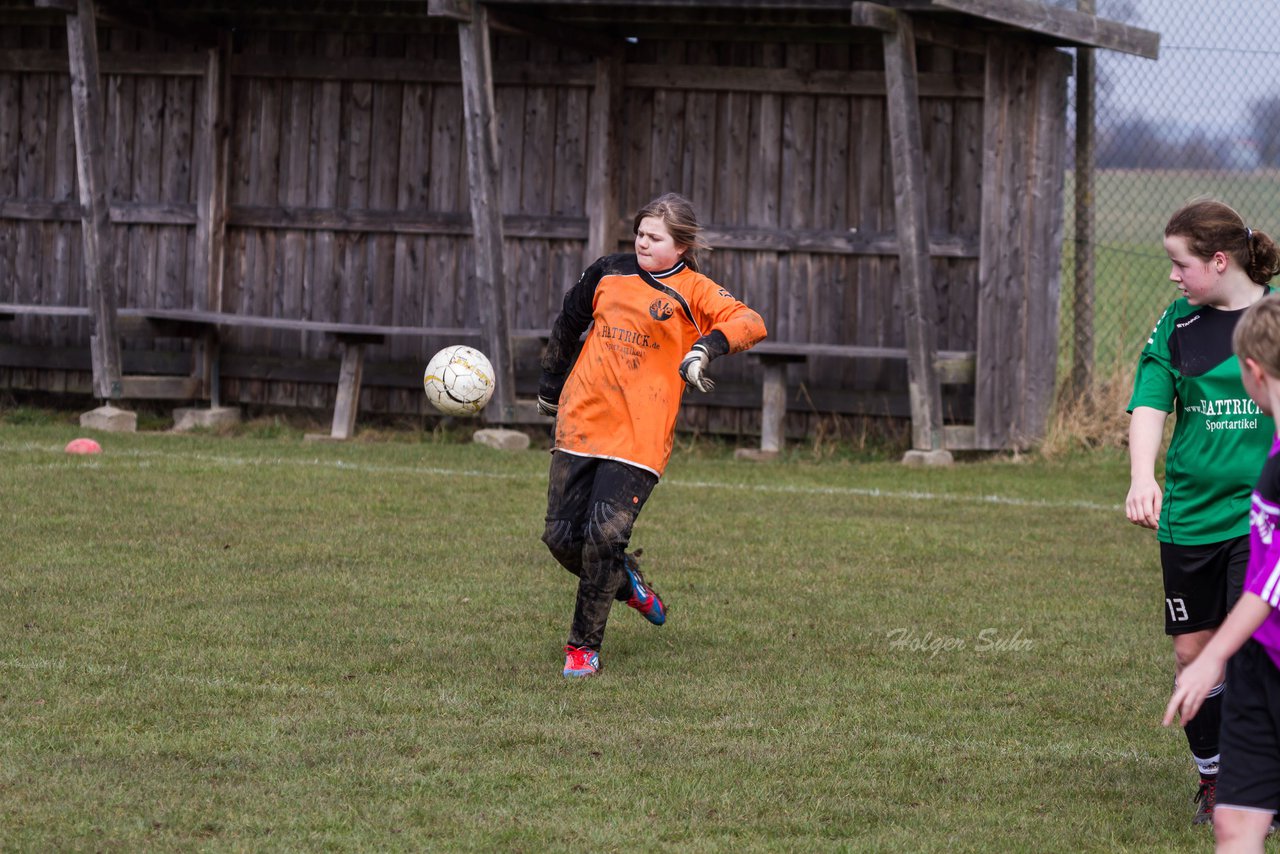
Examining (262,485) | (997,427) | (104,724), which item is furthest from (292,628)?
(997,427)

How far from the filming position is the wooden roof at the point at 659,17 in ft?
37.8

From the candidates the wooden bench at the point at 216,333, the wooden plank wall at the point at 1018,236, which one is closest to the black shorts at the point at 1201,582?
the wooden plank wall at the point at 1018,236

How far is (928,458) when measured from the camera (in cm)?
1210

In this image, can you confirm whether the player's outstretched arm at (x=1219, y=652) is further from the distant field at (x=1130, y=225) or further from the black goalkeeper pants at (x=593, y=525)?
the distant field at (x=1130, y=225)

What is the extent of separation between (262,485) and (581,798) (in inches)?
237

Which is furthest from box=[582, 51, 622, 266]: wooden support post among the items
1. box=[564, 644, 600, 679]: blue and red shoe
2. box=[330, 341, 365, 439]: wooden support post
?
box=[564, 644, 600, 679]: blue and red shoe

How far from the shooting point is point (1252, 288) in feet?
14.7

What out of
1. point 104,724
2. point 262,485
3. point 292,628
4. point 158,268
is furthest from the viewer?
point 158,268

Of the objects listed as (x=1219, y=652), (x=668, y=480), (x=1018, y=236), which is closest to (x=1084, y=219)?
(x=1018, y=236)

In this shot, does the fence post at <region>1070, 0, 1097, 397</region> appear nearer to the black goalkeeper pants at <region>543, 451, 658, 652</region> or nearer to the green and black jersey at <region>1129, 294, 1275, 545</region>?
the black goalkeeper pants at <region>543, 451, 658, 652</region>

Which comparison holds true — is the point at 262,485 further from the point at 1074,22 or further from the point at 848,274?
the point at 1074,22

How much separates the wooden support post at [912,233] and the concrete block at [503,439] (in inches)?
114

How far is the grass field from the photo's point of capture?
441 cm

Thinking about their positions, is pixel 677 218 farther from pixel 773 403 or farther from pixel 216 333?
pixel 216 333
